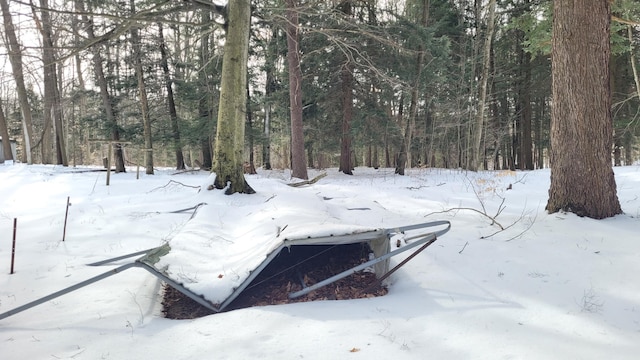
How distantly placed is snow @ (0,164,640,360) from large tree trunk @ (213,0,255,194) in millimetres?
1389

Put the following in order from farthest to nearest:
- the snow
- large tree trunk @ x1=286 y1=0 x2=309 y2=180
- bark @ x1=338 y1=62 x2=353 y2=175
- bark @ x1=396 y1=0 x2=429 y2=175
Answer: bark @ x1=338 y1=62 x2=353 y2=175 < bark @ x1=396 y1=0 x2=429 y2=175 < large tree trunk @ x1=286 y1=0 x2=309 y2=180 < the snow

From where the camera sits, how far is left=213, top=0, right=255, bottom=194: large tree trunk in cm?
721

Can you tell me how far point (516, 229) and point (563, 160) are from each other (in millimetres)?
1109

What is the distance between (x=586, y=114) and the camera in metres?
4.52

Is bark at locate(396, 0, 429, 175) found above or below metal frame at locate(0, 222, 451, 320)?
above

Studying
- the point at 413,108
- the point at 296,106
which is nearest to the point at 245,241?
the point at 296,106

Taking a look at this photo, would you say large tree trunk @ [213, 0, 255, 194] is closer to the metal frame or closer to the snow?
the snow

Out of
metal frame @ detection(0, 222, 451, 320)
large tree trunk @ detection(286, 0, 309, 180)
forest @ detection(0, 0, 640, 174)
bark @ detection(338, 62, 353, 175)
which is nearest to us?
metal frame @ detection(0, 222, 451, 320)

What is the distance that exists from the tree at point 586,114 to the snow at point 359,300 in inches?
12.3

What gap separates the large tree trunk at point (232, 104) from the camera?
7.21m

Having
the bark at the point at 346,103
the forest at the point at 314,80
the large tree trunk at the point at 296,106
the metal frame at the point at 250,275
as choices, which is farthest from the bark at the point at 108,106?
the metal frame at the point at 250,275

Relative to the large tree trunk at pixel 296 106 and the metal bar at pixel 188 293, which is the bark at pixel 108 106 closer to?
the large tree trunk at pixel 296 106

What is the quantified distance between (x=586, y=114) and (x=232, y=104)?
5.83 m

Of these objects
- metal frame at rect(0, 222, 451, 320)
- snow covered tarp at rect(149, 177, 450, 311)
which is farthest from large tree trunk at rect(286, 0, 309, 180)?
metal frame at rect(0, 222, 451, 320)
